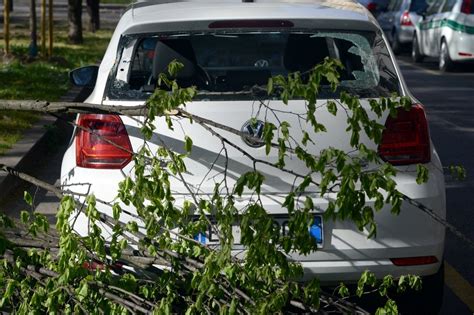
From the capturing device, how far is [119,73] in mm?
5824

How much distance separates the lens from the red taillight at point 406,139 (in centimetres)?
563

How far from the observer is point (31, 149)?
36.6 feet

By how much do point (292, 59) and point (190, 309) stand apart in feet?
Answer: 6.58

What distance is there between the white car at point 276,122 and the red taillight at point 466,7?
682 inches

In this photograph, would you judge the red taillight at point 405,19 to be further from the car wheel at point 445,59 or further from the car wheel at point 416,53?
the car wheel at point 445,59

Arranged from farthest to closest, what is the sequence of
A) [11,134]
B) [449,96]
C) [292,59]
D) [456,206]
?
[449,96], [11,134], [456,206], [292,59]

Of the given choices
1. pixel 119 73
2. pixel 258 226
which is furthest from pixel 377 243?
pixel 119 73

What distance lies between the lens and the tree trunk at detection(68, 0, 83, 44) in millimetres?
25453

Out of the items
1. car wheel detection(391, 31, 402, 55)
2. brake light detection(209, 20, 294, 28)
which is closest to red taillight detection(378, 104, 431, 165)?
brake light detection(209, 20, 294, 28)

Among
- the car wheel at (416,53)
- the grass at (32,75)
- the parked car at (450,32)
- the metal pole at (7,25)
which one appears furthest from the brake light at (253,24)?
the car wheel at (416,53)

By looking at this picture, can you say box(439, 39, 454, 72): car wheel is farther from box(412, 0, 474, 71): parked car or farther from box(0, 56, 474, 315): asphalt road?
box(0, 56, 474, 315): asphalt road

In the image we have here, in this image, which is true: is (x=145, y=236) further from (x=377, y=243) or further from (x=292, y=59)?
(x=292, y=59)

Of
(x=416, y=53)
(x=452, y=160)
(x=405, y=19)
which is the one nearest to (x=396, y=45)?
(x=405, y=19)

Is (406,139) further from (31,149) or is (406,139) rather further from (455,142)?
(455,142)
